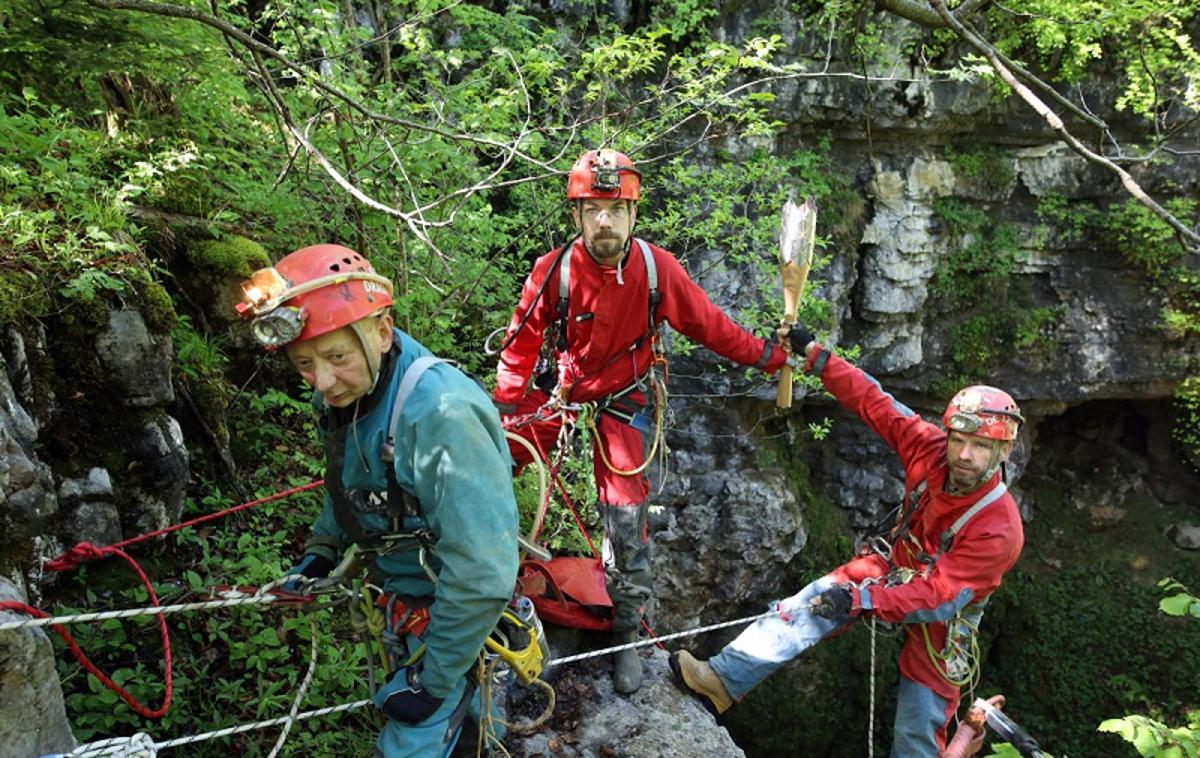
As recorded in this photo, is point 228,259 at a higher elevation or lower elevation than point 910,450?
higher

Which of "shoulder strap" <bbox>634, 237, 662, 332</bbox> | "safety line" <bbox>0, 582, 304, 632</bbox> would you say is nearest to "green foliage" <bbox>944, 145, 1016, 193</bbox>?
"shoulder strap" <bbox>634, 237, 662, 332</bbox>

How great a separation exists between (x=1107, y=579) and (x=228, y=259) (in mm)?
14060

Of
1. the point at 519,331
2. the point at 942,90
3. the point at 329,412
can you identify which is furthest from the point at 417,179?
the point at 942,90

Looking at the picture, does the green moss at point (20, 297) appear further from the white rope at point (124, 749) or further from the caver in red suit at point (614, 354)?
the caver in red suit at point (614, 354)

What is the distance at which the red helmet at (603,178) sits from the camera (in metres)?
3.31

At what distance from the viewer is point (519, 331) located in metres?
3.65

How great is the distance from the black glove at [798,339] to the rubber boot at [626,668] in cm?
172

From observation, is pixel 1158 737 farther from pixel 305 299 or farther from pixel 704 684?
pixel 305 299

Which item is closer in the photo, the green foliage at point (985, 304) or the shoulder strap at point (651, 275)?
the shoulder strap at point (651, 275)

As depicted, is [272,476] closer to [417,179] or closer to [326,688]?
[326,688]

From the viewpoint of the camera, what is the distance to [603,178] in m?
3.32

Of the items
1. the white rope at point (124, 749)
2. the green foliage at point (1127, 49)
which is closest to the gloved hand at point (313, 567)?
the white rope at point (124, 749)

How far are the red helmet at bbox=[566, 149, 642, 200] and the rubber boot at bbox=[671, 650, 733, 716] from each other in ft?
7.92

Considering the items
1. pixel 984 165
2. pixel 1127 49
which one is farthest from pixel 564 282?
pixel 1127 49
